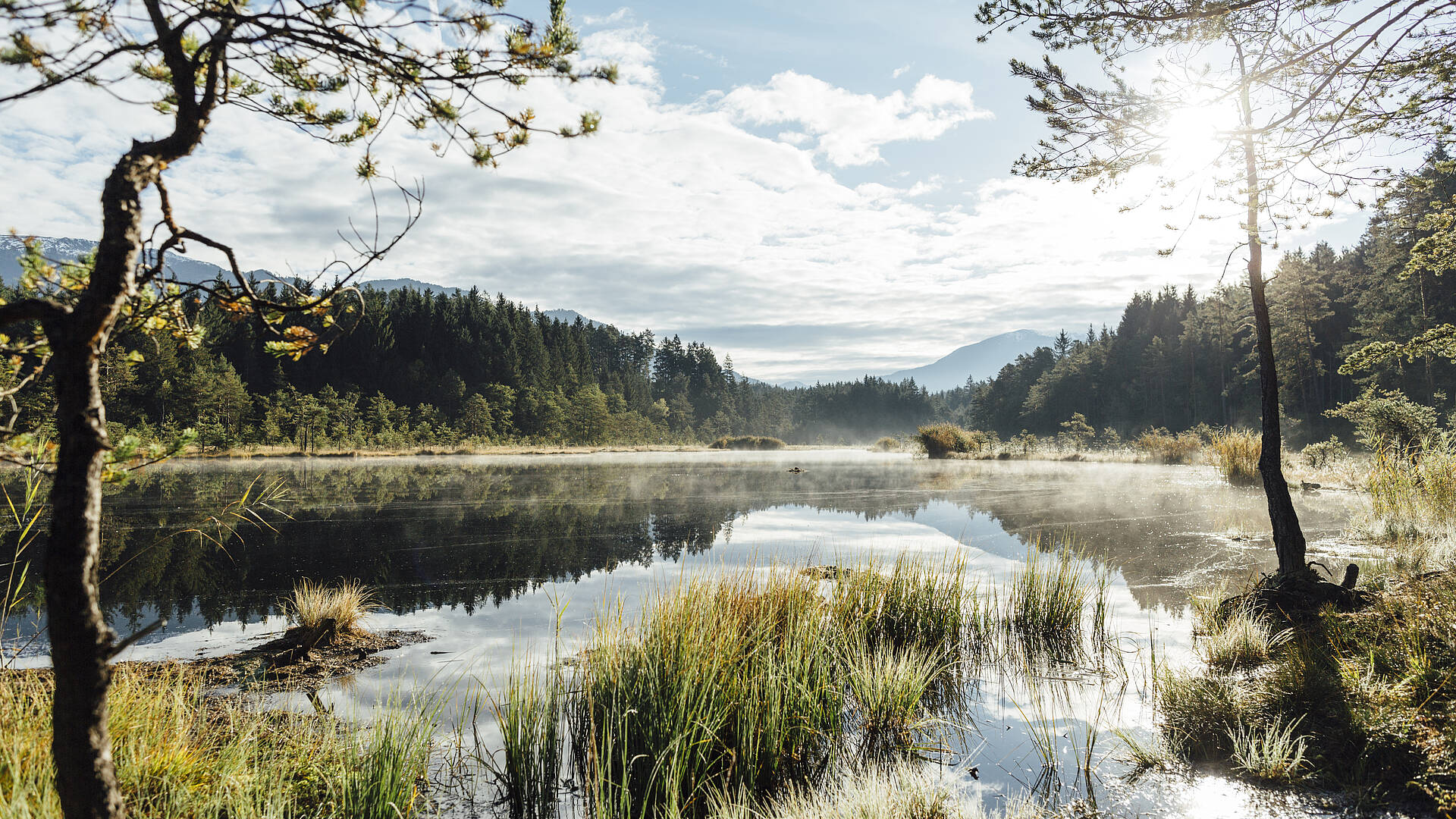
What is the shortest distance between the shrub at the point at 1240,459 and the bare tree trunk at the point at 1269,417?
42.5 feet

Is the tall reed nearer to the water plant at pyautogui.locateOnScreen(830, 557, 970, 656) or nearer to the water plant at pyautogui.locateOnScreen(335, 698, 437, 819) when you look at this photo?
the water plant at pyautogui.locateOnScreen(830, 557, 970, 656)

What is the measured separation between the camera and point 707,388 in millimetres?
91688

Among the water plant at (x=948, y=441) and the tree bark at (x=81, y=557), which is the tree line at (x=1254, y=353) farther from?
the water plant at (x=948, y=441)

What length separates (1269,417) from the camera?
21.0 ft

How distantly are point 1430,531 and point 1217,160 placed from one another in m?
5.65

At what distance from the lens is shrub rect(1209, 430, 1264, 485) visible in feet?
56.0

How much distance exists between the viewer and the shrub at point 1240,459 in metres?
17.1

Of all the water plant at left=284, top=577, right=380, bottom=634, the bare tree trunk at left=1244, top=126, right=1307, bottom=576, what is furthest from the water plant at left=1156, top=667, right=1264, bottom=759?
the water plant at left=284, top=577, right=380, bottom=634

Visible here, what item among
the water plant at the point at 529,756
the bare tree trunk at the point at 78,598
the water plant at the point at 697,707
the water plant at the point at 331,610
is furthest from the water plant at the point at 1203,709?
the water plant at the point at 331,610

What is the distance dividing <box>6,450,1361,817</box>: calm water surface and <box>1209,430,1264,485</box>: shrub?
33.1 inches

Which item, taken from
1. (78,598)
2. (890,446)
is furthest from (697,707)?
(890,446)

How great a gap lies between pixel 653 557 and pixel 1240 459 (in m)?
16.8

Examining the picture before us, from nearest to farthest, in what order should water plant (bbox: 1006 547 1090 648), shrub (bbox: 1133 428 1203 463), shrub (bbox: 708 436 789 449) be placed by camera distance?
water plant (bbox: 1006 547 1090 648), shrub (bbox: 1133 428 1203 463), shrub (bbox: 708 436 789 449)

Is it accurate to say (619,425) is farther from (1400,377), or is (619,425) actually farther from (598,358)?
(1400,377)
